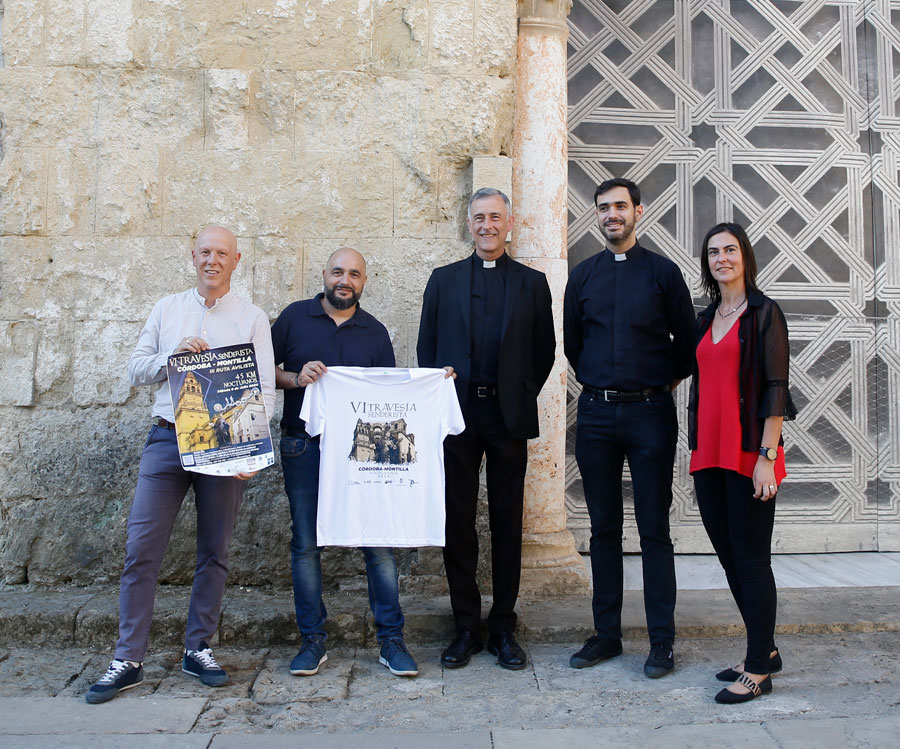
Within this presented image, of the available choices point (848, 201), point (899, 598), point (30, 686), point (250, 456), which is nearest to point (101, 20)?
point (250, 456)

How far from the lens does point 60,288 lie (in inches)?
182

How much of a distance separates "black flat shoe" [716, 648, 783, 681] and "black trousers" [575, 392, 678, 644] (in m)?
0.26

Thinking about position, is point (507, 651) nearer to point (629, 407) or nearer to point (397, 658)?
point (397, 658)

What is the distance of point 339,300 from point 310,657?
162cm

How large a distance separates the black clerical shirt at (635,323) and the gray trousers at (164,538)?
176cm

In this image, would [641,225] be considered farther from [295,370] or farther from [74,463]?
[74,463]

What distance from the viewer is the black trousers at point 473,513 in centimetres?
383

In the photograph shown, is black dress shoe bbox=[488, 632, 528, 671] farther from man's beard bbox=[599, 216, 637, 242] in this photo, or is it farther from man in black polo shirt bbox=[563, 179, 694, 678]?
man's beard bbox=[599, 216, 637, 242]

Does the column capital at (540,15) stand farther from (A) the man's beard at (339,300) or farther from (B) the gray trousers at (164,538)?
(B) the gray trousers at (164,538)

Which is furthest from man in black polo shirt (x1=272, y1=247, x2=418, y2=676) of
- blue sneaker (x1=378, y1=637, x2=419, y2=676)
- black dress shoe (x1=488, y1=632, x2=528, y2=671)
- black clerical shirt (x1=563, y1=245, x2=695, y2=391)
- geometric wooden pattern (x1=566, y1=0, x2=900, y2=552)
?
geometric wooden pattern (x1=566, y1=0, x2=900, y2=552)

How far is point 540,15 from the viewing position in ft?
16.6

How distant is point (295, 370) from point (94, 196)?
71.0 inches

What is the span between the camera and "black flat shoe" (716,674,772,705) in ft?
10.8

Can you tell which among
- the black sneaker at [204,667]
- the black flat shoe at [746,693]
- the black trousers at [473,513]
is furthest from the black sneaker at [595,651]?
the black sneaker at [204,667]
